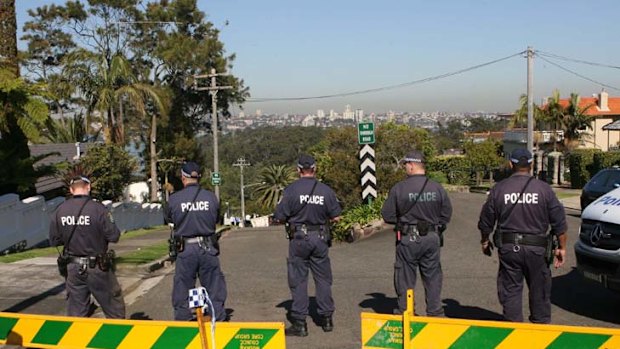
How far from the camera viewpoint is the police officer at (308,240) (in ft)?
22.6

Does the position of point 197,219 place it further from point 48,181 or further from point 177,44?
point 177,44

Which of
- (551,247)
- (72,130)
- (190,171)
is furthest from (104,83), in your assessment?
(551,247)

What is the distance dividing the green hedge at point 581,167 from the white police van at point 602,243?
28.4 m

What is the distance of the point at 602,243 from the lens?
23.1 ft

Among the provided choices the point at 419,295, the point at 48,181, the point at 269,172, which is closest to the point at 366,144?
the point at 419,295

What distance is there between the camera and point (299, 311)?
22.3 feet

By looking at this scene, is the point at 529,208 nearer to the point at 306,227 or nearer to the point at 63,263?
the point at 306,227

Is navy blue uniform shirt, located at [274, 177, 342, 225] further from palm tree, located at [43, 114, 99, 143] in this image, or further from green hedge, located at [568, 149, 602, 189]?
palm tree, located at [43, 114, 99, 143]

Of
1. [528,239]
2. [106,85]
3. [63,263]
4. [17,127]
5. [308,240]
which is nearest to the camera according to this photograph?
[528,239]

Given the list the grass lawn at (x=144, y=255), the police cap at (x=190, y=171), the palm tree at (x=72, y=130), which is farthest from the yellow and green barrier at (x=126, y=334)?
the palm tree at (x=72, y=130)

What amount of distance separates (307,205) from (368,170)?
8.60 metres

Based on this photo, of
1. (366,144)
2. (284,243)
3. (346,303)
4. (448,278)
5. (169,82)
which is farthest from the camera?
(169,82)

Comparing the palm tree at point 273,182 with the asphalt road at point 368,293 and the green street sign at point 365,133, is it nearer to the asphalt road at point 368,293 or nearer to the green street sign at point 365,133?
the green street sign at point 365,133

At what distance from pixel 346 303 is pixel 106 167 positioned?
2455 cm
